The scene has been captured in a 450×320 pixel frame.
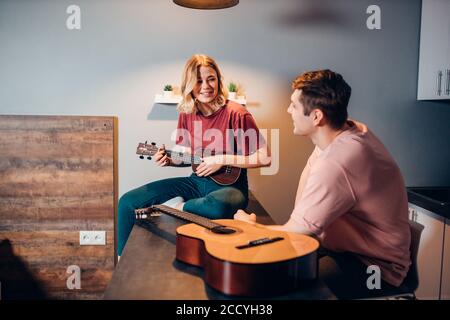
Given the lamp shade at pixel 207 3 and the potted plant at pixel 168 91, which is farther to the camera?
the potted plant at pixel 168 91

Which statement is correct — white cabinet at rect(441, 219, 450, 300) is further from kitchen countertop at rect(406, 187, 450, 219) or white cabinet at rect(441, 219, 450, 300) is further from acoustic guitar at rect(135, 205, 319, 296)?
acoustic guitar at rect(135, 205, 319, 296)

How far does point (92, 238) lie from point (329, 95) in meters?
1.48

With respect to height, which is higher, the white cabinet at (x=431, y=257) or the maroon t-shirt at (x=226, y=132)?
the maroon t-shirt at (x=226, y=132)

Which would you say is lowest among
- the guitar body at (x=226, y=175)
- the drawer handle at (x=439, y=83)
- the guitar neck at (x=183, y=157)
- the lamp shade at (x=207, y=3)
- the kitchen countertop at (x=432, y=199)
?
the kitchen countertop at (x=432, y=199)

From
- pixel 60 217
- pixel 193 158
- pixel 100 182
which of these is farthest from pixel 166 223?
pixel 60 217

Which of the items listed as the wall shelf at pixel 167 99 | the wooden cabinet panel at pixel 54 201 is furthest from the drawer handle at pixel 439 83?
the wooden cabinet panel at pixel 54 201

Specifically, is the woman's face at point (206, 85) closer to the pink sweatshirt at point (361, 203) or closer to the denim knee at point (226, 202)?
the denim knee at point (226, 202)

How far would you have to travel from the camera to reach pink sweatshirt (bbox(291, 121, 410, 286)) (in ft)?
→ 4.00

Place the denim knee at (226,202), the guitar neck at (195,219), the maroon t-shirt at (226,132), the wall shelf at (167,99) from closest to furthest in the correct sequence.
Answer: the guitar neck at (195,219) < the denim knee at (226,202) < the maroon t-shirt at (226,132) < the wall shelf at (167,99)

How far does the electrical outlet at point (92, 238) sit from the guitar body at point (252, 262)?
110cm

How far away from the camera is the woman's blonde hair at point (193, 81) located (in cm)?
201

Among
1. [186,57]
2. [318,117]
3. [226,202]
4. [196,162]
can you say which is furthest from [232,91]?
[318,117]

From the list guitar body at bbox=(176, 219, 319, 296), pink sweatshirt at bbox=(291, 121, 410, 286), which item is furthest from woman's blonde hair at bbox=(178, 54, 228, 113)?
guitar body at bbox=(176, 219, 319, 296)

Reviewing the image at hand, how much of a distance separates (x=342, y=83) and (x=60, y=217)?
63.1 inches
